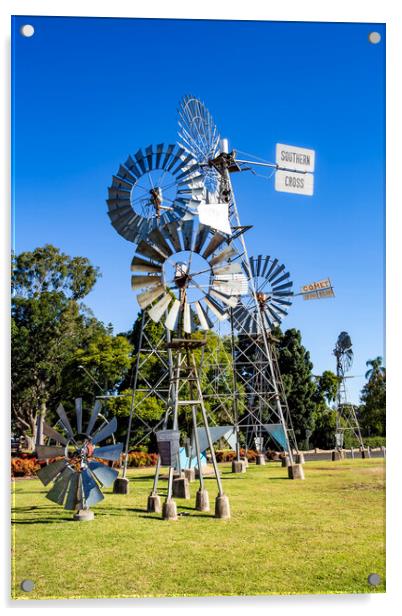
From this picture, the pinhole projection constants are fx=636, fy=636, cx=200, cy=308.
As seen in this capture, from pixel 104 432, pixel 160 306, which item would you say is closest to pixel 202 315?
pixel 160 306

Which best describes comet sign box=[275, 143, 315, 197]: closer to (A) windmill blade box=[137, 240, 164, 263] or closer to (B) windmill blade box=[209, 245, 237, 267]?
(B) windmill blade box=[209, 245, 237, 267]

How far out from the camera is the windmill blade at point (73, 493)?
8945 millimetres

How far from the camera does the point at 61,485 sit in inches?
354

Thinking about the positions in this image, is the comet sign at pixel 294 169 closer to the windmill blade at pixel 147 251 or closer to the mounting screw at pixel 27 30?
the windmill blade at pixel 147 251

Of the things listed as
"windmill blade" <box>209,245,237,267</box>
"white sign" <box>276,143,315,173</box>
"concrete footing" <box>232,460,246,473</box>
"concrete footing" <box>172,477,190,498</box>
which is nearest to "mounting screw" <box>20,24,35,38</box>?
"white sign" <box>276,143,315,173</box>

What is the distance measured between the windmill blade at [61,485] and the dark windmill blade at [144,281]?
2.77 metres

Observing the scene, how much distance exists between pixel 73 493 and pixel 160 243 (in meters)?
3.78

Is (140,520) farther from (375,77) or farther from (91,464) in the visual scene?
(375,77)

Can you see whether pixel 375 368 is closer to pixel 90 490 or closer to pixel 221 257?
pixel 221 257

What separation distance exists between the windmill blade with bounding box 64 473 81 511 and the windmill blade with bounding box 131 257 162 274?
298 cm

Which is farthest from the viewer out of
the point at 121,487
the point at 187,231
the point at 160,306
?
the point at 121,487

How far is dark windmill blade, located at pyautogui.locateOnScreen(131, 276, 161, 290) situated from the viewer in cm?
870

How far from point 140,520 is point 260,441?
36.5 feet
